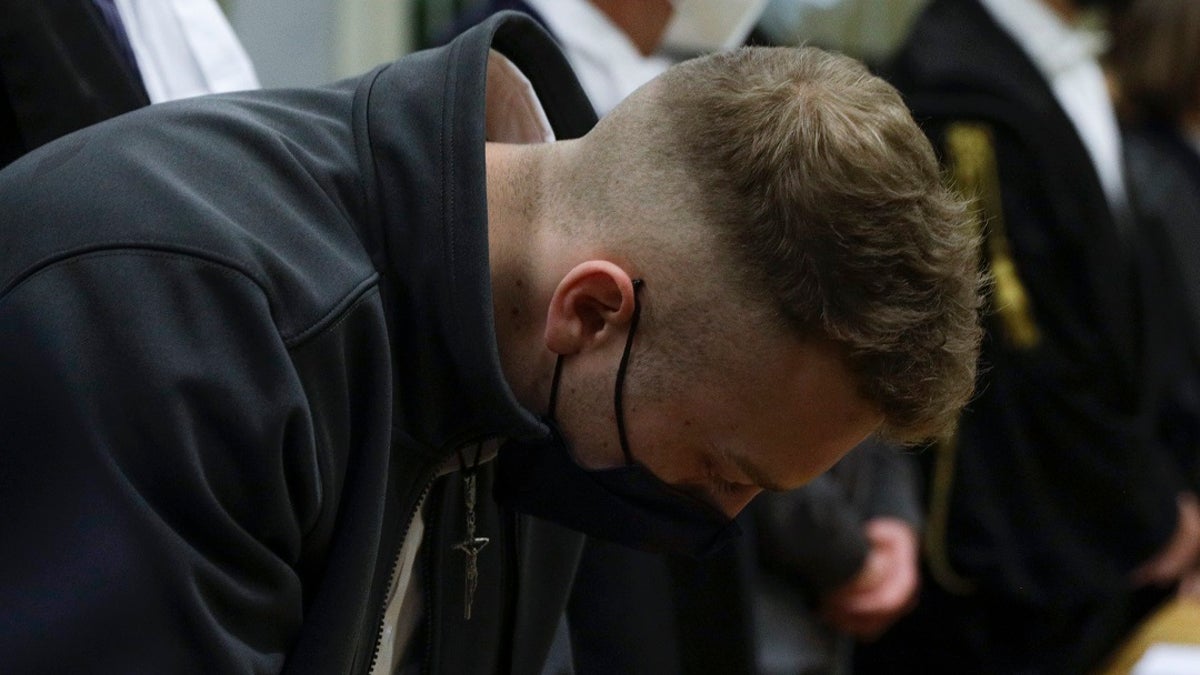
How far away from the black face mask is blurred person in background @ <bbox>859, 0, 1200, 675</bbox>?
181 cm

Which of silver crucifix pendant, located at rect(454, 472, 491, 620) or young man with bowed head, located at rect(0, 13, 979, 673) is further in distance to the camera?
silver crucifix pendant, located at rect(454, 472, 491, 620)

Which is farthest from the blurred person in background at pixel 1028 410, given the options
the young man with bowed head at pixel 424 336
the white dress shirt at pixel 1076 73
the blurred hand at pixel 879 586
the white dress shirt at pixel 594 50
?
the young man with bowed head at pixel 424 336

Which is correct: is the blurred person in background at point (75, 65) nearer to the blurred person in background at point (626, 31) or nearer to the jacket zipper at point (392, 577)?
the jacket zipper at point (392, 577)

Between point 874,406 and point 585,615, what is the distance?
2.80 ft

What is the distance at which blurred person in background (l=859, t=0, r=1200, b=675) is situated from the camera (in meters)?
3.62

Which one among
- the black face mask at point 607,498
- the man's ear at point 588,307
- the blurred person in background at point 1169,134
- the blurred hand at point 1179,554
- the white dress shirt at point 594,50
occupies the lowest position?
the blurred hand at point 1179,554

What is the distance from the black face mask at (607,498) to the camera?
1.77m

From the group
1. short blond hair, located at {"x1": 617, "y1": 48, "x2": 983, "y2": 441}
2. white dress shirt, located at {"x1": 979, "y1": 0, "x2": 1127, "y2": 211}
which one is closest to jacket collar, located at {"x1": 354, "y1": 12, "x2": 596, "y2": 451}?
A: short blond hair, located at {"x1": 617, "y1": 48, "x2": 983, "y2": 441}

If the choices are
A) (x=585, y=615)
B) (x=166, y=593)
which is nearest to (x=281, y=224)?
(x=166, y=593)

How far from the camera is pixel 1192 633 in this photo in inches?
138

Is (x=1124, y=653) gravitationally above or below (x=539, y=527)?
below

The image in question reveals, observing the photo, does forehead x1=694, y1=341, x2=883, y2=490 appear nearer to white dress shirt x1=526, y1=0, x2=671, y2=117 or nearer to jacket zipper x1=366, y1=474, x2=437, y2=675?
jacket zipper x1=366, y1=474, x2=437, y2=675

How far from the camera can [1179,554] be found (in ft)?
13.3

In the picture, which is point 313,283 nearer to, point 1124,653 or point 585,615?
point 585,615
